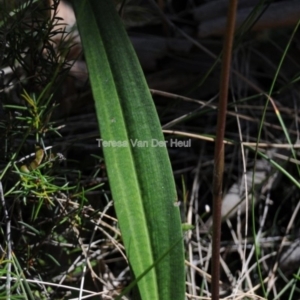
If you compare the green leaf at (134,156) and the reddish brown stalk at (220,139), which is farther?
the green leaf at (134,156)

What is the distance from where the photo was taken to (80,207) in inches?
37.5

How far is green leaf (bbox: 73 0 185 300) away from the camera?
86cm

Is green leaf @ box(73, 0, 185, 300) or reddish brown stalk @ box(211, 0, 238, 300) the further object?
green leaf @ box(73, 0, 185, 300)

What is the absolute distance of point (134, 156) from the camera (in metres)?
0.88

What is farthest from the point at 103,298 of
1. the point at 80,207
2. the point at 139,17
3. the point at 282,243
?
the point at 139,17

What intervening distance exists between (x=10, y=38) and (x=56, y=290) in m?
0.45

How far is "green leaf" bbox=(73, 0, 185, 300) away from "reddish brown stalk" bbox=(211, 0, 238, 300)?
2.7 inches

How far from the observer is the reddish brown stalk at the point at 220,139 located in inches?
27.5

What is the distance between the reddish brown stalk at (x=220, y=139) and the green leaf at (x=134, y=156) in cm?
7

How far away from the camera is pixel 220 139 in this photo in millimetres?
765

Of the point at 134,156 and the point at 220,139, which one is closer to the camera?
the point at 220,139

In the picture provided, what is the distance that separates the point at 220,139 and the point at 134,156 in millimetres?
164

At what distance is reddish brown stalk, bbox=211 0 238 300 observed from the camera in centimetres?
70

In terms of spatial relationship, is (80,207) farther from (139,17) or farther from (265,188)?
(139,17)
